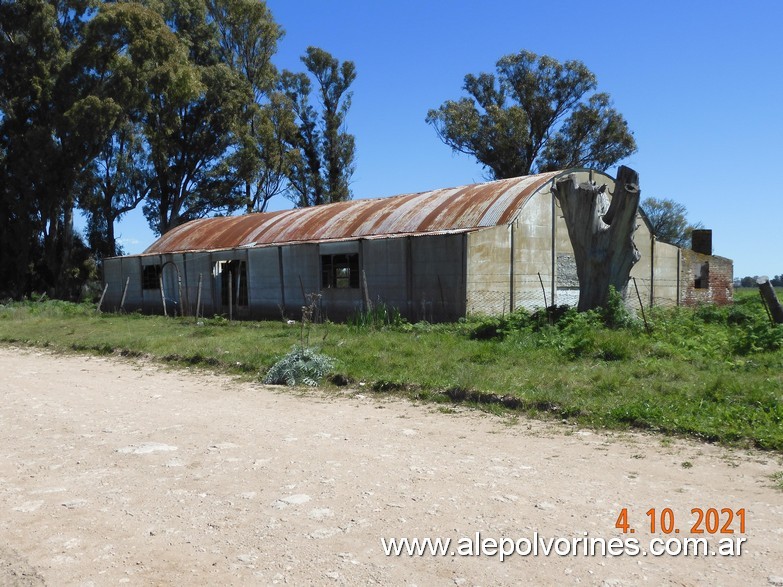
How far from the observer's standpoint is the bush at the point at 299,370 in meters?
11.5

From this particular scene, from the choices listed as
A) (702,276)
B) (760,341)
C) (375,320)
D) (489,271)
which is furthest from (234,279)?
(760,341)

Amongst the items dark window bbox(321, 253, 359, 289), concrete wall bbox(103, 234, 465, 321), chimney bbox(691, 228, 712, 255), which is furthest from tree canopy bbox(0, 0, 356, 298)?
chimney bbox(691, 228, 712, 255)

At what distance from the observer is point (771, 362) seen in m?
10.4

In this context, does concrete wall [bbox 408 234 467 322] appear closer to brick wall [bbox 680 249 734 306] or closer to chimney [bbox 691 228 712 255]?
brick wall [bbox 680 249 734 306]

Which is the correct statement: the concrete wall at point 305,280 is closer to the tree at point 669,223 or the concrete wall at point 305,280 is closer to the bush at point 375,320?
the bush at point 375,320

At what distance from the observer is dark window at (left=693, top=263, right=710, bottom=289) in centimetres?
2627

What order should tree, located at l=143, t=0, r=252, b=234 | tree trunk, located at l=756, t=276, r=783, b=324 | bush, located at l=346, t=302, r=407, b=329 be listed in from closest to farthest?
1. tree trunk, located at l=756, t=276, r=783, b=324
2. bush, located at l=346, t=302, r=407, b=329
3. tree, located at l=143, t=0, r=252, b=234

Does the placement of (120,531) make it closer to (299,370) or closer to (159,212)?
(299,370)

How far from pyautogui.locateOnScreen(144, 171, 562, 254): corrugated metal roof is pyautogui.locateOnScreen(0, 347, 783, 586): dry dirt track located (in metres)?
12.6

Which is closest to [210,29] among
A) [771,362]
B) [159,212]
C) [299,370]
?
[159,212]

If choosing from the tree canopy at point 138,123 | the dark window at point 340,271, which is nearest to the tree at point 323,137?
the tree canopy at point 138,123

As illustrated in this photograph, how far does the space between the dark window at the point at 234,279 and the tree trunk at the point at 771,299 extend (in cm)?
1832

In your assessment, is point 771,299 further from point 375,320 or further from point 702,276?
point 702,276

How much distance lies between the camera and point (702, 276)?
26.4 m
